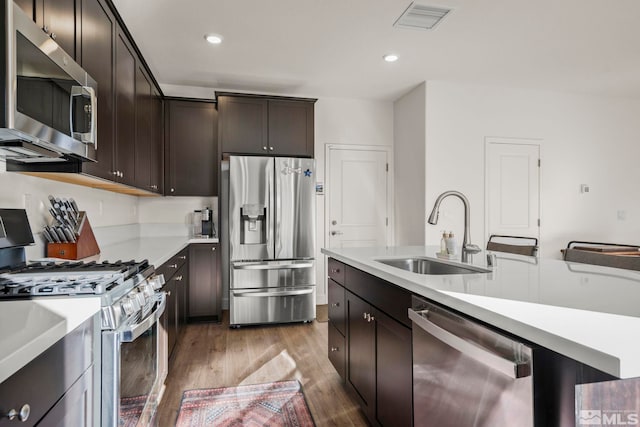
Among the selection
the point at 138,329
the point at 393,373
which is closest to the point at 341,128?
the point at 393,373

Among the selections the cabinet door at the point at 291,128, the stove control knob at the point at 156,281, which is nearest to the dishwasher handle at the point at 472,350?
the stove control knob at the point at 156,281

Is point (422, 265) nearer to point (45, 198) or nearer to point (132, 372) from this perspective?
→ point (132, 372)

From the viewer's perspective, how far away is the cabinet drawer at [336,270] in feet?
7.43

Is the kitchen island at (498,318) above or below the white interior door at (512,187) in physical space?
below

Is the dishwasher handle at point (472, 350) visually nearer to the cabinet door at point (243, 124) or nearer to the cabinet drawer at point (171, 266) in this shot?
the cabinet drawer at point (171, 266)

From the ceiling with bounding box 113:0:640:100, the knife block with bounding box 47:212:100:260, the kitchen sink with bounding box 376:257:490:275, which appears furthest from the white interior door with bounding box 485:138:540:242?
the knife block with bounding box 47:212:100:260

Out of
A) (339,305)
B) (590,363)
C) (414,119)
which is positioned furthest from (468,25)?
(590,363)

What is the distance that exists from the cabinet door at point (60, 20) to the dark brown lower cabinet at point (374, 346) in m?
1.77

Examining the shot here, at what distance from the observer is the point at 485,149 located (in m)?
4.19

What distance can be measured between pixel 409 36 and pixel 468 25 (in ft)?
1.48

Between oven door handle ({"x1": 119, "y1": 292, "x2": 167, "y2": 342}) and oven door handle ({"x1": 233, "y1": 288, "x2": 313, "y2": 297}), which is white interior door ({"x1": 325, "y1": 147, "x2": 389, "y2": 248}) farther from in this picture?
oven door handle ({"x1": 119, "y1": 292, "x2": 167, "y2": 342})

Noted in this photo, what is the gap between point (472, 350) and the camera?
3.25 ft

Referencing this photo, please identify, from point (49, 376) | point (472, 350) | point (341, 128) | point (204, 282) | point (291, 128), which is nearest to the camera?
point (49, 376)

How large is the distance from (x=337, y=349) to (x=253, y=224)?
176 cm
